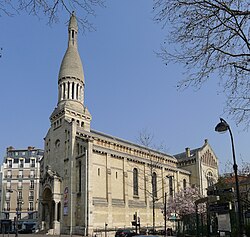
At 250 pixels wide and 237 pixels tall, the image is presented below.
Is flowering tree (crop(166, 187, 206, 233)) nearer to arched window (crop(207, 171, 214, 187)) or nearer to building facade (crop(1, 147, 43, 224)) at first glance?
arched window (crop(207, 171, 214, 187))

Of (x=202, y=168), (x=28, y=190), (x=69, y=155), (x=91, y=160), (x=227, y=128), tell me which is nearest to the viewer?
(x=227, y=128)

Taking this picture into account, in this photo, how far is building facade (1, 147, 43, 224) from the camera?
83.8 meters

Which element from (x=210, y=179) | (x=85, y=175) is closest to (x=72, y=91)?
(x=85, y=175)

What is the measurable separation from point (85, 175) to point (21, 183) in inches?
1883

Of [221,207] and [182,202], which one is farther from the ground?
[221,207]

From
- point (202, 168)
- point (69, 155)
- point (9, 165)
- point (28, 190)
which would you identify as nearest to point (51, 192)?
point (69, 155)

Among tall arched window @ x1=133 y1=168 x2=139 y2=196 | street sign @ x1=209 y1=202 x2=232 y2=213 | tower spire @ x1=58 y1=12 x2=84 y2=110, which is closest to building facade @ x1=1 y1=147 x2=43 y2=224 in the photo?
tower spire @ x1=58 y1=12 x2=84 y2=110

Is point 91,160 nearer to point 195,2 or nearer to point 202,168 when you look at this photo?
point 202,168

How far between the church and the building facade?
31090mm

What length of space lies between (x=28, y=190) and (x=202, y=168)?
47.0m

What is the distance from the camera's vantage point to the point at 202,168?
68.4m

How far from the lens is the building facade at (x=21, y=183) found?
3297 inches

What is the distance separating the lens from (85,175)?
46.9 m

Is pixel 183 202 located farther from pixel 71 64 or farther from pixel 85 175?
pixel 71 64
